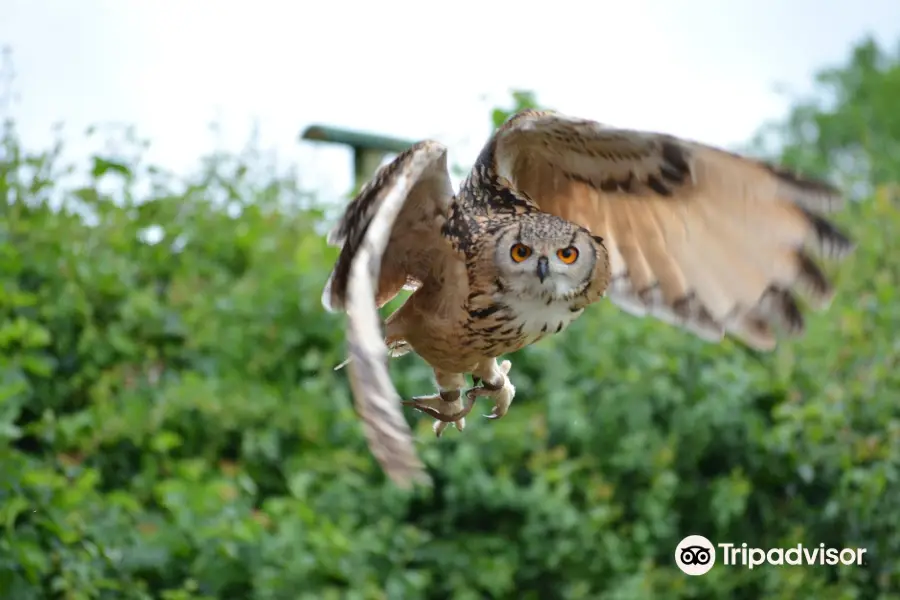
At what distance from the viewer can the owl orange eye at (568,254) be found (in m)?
2.07

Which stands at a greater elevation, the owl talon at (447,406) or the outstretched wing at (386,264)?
the outstretched wing at (386,264)

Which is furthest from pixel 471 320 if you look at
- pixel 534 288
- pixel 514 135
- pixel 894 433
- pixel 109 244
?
pixel 894 433

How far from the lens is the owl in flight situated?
2.05 metres

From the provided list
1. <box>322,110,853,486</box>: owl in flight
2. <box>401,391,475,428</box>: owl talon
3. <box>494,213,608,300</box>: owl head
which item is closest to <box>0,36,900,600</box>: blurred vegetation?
<box>401,391,475,428</box>: owl talon

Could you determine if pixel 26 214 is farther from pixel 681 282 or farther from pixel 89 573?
pixel 681 282

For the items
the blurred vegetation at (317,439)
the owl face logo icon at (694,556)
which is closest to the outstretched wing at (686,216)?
the blurred vegetation at (317,439)

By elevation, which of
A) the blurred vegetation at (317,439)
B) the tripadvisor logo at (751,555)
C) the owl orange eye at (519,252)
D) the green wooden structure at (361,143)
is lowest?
the tripadvisor logo at (751,555)

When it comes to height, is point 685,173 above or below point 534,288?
above

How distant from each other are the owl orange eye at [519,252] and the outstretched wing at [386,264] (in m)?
0.15

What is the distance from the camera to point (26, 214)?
419 cm

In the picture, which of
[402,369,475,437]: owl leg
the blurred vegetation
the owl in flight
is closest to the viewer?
the owl in flight

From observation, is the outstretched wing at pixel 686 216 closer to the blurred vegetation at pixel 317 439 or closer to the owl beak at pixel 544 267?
the owl beak at pixel 544 267

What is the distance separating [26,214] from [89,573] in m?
1.35

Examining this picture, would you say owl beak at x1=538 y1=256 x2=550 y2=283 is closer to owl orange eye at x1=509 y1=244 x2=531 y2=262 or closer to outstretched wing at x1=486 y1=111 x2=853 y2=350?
owl orange eye at x1=509 y1=244 x2=531 y2=262
